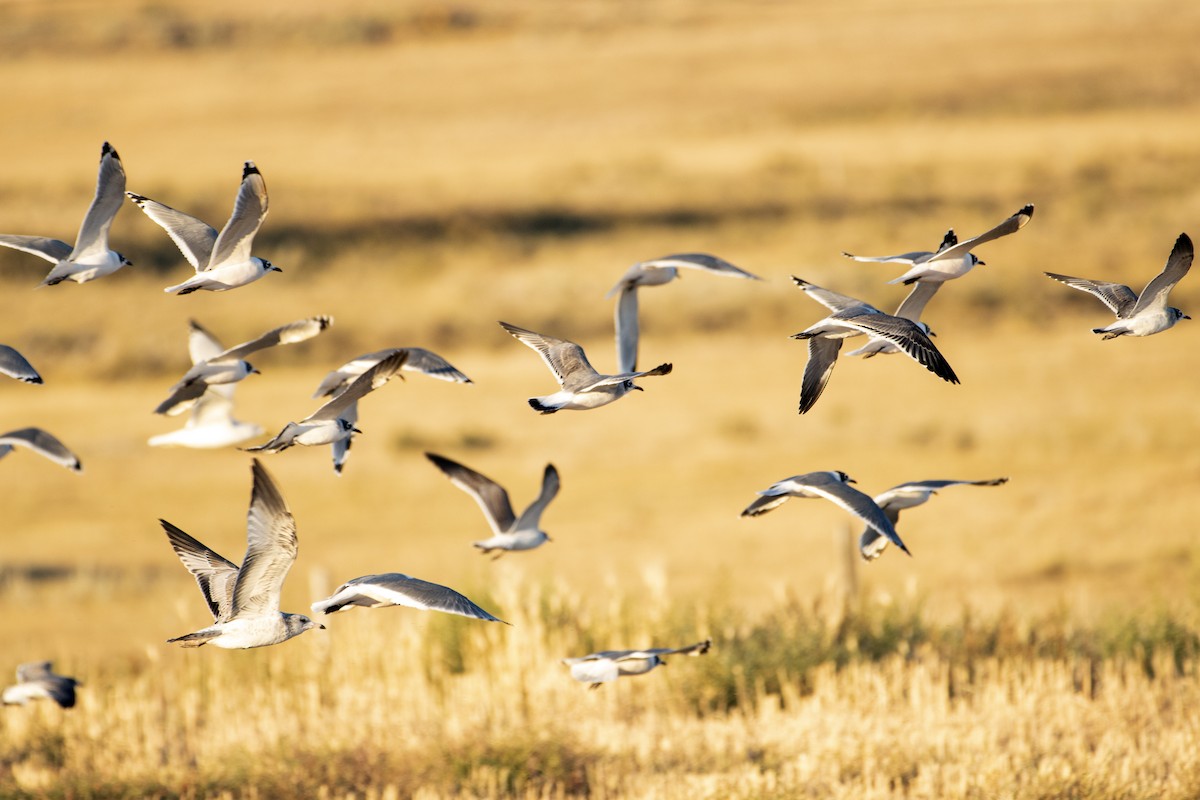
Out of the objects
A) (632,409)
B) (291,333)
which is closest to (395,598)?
(291,333)

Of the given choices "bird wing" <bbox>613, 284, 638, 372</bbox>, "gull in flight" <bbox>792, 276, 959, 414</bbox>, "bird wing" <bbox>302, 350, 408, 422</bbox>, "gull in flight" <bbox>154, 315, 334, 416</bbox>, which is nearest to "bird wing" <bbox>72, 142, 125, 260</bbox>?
"gull in flight" <bbox>154, 315, 334, 416</bbox>

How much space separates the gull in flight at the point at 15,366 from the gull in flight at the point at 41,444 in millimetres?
421

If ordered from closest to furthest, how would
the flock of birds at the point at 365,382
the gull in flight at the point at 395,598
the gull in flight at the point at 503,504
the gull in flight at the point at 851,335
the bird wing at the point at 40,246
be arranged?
the gull in flight at the point at 395,598 < the flock of birds at the point at 365,382 < the gull in flight at the point at 851,335 < the bird wing at the point at 40,246 < the gull in flight at the point at 503,504

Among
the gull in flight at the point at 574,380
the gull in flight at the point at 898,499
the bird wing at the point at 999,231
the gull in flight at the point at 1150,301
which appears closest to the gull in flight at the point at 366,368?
the gull in flight at the point at 574,380

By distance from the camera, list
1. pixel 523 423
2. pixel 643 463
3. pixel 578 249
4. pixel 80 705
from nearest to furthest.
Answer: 1. pixel 80 705
2. pixel 643 463
3. pixel 523 423
4. pixel 578 249

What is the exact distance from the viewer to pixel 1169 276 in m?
7.09

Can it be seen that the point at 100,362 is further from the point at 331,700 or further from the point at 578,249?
the point at 331,700

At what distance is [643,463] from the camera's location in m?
28.5

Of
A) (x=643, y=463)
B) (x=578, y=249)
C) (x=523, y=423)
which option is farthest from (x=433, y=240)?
(x=643, y=463)

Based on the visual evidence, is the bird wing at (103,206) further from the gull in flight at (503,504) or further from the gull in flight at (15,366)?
the gull in flight at (503,504)

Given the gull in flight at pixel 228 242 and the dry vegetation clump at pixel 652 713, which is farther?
the dry vegetation clump at pixel 652 713

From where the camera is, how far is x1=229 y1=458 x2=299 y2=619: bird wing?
6.28m

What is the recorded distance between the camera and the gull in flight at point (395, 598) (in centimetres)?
638

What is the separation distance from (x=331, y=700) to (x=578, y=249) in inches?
1352
